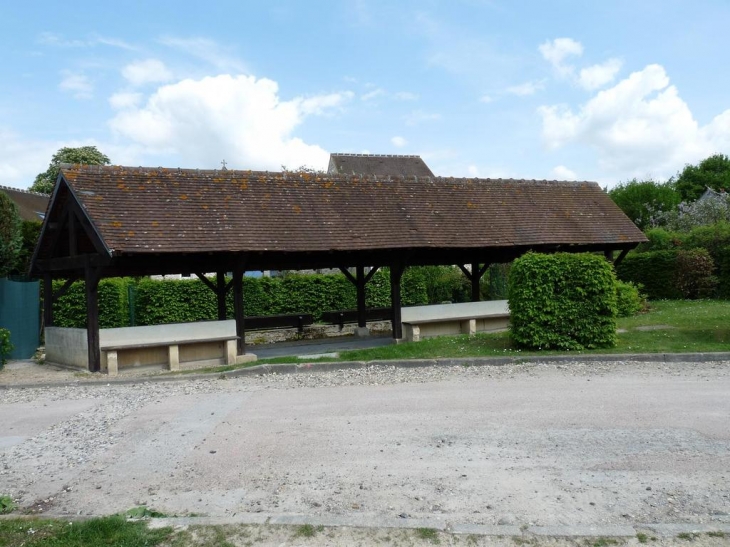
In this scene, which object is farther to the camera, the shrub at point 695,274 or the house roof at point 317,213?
the shrub at point 695,274

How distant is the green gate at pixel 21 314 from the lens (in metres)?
15.0

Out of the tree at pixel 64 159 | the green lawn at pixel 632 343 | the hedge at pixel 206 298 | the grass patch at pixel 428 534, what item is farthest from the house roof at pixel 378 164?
the grass patch at pixel 428 534

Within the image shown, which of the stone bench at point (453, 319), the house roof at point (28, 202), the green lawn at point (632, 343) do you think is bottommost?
the green lawn at point (632, 343)

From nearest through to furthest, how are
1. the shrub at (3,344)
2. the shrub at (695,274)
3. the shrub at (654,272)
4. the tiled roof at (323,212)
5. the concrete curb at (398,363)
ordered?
1. the concrete curb at (398,363)
2. the tiled roof at (323,212)
3. the shrub at (3,344)
4. the shrub at (695,274)
5. the shrub at (654,272)

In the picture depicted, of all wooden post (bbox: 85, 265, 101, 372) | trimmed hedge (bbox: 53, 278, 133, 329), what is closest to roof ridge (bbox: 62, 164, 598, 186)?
wooden post (bbox: 85, 265, 101, 372)

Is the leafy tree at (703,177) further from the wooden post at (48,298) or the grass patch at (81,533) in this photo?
the grass patch at (81,533)

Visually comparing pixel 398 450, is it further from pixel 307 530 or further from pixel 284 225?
pixel 284 225

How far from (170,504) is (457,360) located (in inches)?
299

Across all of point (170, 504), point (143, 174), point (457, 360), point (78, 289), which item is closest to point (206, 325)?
point (143, 174)

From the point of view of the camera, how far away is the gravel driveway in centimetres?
446

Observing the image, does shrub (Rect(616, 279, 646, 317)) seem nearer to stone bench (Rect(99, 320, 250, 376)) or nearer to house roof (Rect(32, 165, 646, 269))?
house roof (Rect(32, 165, 646, 269))

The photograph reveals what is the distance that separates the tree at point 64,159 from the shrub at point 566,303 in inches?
1436

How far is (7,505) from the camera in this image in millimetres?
4656

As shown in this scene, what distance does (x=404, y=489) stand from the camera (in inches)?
185
